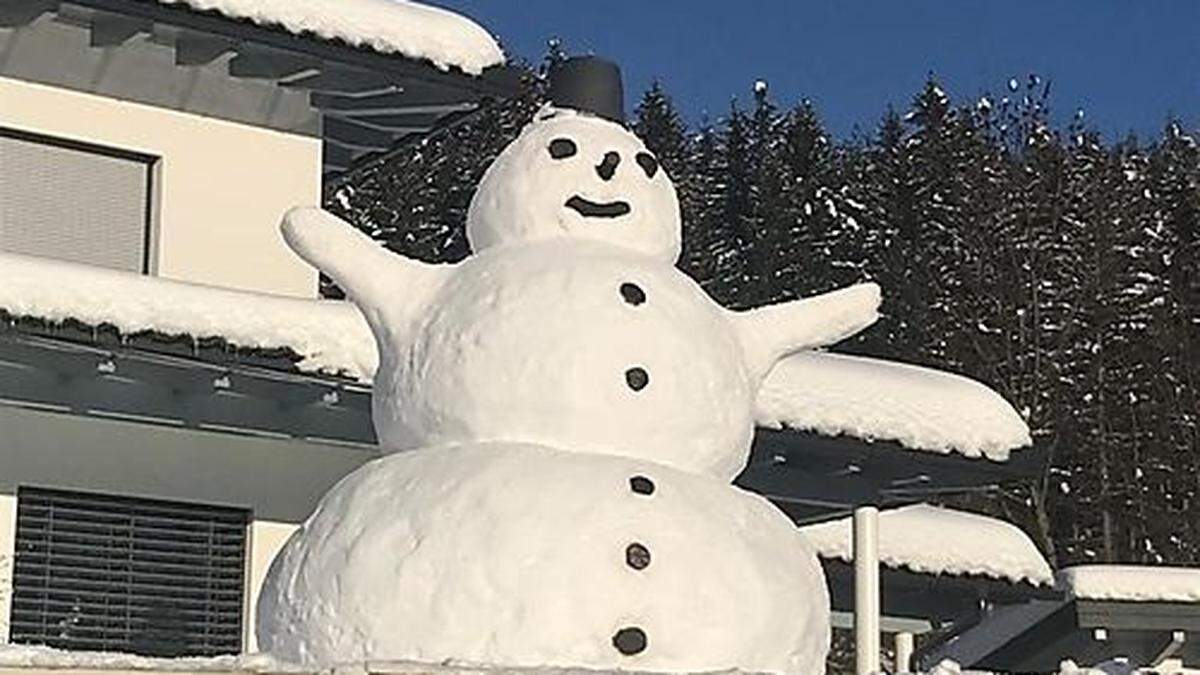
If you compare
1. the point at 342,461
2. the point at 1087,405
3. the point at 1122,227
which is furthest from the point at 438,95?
the point at 1122,227

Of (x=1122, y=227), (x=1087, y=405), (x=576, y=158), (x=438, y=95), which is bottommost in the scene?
(x=576, y=158)

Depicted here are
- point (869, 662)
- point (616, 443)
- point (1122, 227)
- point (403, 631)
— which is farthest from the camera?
point (1122, 227)

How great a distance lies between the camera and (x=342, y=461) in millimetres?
12406

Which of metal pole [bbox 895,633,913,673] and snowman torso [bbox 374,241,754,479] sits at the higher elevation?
metal pole [bbox 895,633,913,673]

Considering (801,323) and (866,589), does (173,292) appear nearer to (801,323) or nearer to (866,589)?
(866,589)

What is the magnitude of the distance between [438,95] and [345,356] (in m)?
3.31

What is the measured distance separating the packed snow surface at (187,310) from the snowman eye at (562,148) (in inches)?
120

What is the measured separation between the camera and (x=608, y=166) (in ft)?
23.5

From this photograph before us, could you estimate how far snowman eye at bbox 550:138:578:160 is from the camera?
719 centimetres

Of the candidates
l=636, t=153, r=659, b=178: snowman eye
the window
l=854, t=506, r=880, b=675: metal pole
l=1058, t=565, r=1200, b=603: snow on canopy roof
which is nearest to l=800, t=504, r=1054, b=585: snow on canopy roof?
l=1058, t=565, r=1200, b=603: snow on canopy roof

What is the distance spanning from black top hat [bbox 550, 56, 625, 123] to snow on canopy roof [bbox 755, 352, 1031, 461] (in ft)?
13.8

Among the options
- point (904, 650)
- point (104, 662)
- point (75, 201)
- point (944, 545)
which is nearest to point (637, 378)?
point (104, 662)

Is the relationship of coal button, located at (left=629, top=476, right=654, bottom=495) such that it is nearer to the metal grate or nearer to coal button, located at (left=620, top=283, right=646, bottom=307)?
coal button, located at (left=620, top=283, right=646, bottom=307)

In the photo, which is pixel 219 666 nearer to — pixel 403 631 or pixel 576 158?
pixel 403 631
